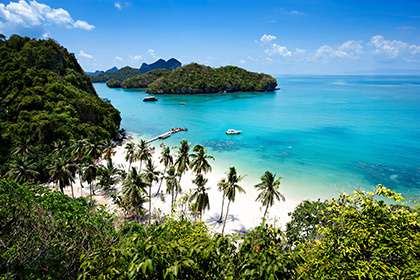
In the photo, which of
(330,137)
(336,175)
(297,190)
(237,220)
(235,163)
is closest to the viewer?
(237,220)

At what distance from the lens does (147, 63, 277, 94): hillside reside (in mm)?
173125

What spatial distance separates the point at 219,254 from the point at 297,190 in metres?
34.5

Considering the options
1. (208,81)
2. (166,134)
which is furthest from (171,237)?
(208,81)

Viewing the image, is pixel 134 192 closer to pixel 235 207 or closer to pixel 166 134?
pixel 235 207

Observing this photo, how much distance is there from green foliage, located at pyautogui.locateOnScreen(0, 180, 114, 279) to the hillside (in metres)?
155

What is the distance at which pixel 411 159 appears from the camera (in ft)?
180

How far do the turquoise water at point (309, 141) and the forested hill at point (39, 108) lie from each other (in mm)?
17407

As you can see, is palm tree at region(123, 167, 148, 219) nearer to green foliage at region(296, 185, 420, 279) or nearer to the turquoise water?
green foliage at region(296, 185, 420, 279)

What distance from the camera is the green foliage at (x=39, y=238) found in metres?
12.8

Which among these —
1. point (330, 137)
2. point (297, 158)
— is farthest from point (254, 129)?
point (297, 158)

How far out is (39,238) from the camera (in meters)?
14.5

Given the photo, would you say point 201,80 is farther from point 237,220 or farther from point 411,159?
point 237,220

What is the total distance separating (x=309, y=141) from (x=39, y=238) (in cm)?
6379

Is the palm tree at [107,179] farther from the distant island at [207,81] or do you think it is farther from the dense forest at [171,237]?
the distant island at [207,81]
